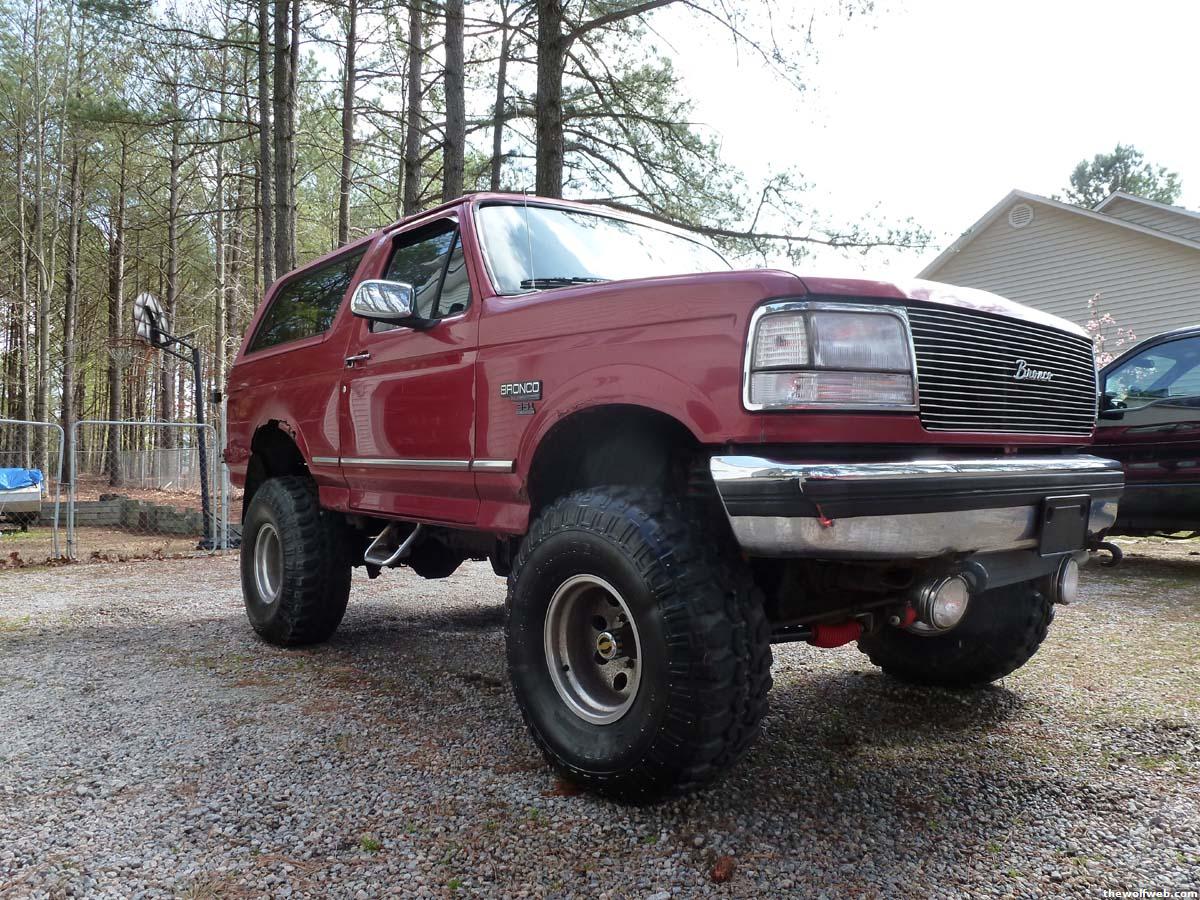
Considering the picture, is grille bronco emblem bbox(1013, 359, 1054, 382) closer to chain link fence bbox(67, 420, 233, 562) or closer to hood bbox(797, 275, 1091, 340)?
hood bbox(797, 275, 1091, 340)

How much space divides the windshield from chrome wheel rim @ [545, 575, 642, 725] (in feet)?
4.01

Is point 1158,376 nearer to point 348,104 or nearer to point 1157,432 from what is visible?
point 1157,432

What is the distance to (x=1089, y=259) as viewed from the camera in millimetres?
16844

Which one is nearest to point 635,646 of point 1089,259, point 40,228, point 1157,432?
point 1157,432

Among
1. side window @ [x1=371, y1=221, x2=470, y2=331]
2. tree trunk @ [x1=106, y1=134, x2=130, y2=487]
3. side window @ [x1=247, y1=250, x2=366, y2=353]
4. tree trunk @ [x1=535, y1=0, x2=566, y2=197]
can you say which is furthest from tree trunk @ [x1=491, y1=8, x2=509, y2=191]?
tree trunk @ [x1=106, y1=134, x2=130, y2=487]

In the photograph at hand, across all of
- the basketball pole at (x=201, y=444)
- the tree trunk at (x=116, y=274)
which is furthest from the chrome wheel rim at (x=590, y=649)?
the tree trunk at (x=116, y=274)

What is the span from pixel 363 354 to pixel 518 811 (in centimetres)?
225

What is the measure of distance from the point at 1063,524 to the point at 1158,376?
5026 mm

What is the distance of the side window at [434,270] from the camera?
11.2 ft

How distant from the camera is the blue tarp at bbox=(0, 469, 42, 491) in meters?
12.7

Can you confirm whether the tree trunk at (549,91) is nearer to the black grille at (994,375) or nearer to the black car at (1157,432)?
the black car at (1157,432)

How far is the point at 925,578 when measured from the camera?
233 centimetres

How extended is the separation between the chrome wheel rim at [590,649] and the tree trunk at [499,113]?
377 inches

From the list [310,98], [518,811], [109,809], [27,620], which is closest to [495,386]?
[518,811]
